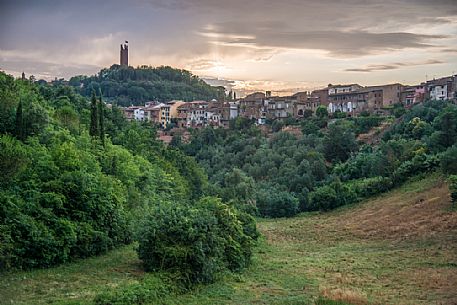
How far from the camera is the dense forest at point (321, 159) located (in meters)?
Answer: 41.0

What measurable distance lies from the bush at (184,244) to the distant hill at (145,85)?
273ft

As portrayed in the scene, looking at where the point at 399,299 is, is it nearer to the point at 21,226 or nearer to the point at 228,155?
the point at 21,226

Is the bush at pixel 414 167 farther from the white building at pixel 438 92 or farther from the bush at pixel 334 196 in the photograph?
the white building at pixel 438 92

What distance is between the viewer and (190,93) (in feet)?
396

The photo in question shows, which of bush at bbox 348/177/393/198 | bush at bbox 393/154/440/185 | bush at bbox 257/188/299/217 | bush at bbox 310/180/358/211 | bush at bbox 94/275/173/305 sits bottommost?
bush at bbox 257/188/299/217

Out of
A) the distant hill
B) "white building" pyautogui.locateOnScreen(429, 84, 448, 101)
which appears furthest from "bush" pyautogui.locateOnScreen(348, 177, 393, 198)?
the distant hill

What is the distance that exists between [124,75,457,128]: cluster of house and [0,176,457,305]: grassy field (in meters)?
36.0

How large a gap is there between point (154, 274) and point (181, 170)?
29.7 metres

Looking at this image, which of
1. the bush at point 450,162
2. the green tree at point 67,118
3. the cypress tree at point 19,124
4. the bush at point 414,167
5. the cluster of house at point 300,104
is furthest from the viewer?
the cluster of house at point 300,104

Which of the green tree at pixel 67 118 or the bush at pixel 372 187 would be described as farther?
the bush at pixel 372 187

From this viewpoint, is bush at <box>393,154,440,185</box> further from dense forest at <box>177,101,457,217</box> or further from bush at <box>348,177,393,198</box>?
bush at <box>348,177,393,198</box>

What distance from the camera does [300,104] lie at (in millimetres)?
78875

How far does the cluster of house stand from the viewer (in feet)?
225

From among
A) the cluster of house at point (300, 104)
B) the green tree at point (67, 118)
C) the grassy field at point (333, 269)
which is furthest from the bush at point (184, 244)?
the cluster of house at point (300, 104)
